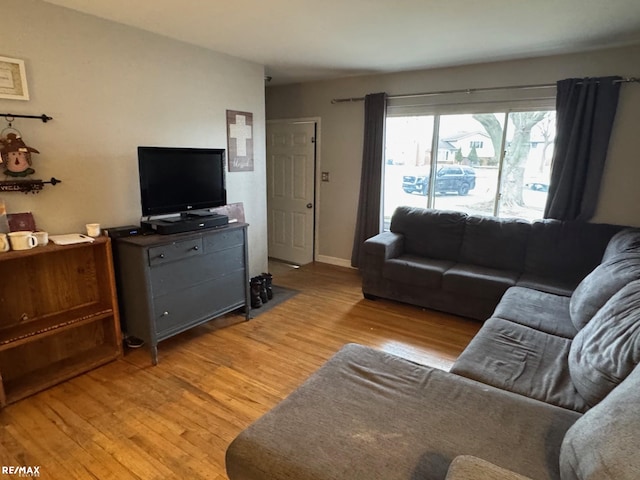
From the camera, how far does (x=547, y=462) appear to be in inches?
45.7

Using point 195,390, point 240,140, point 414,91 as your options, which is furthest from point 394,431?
point 414,91

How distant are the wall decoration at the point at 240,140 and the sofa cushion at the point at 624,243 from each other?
3.24m

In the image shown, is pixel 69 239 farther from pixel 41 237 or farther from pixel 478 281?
pixel 478 281

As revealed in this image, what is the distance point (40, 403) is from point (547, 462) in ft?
8.46

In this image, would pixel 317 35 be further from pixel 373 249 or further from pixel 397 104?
pixel 373 249

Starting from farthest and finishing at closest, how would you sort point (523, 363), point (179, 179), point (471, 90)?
point (471, 90) < point (179, 179) < point (523, 363)

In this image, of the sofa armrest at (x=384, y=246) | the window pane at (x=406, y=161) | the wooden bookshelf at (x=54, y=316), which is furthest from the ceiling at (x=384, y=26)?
the sofa armrest at (x=384, y=246)

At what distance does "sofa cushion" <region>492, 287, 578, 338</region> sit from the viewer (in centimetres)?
223

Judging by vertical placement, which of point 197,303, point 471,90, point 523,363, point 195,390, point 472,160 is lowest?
point 195,390

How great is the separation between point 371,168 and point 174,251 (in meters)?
2.55

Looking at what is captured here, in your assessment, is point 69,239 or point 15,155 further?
point 69,239

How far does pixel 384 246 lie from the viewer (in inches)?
143

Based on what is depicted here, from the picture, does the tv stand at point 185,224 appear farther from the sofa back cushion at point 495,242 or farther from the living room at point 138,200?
the sofa back cushion at point 495,242

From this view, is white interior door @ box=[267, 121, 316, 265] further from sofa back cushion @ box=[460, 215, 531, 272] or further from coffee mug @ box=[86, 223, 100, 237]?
coffee mug @ box=[86, 223, 100, 237]
